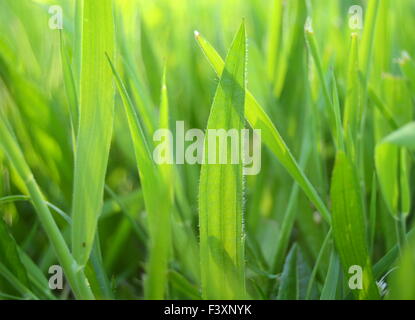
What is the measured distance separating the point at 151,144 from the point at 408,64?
312mm

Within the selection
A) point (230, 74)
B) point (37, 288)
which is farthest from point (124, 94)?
point (37, 288)

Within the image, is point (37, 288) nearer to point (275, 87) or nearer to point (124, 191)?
point (124, 191)

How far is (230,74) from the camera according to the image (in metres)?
0.48

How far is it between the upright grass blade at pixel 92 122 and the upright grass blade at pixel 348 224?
8.7 inches

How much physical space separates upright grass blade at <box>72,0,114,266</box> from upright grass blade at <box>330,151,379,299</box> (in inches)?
8.7

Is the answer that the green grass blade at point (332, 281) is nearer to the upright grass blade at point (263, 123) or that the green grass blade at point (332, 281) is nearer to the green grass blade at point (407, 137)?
the upright grass blade at point (263, 123)

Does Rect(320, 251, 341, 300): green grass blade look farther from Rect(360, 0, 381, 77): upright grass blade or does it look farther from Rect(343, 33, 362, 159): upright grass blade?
Rect(360, 0, 381, 77): upright grass blade

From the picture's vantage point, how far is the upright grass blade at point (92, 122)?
1.67 ft

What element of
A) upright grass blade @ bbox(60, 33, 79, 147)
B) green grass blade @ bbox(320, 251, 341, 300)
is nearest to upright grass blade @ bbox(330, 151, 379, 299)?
green grass blade @ bbox(320, 251, 341, 300)

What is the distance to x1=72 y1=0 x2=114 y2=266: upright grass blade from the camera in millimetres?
509

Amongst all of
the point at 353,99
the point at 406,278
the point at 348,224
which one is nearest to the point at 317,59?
the point at 353,99

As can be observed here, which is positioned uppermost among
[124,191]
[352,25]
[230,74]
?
[352,25]

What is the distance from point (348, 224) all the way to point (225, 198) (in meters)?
0.13
